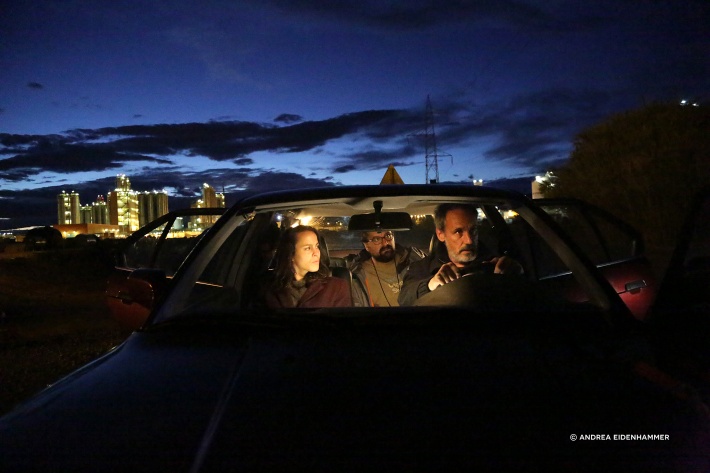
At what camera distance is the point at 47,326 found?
12250 millimetres

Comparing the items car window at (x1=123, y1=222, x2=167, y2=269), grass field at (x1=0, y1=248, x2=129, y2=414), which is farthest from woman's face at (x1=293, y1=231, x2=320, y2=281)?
car window at (x1=123, y1=222, x2=167, y2=269)

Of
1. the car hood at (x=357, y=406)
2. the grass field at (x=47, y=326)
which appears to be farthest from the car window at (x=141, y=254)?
the car hood at (x=357, y=406)

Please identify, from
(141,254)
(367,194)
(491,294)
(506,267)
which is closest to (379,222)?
(367,194)

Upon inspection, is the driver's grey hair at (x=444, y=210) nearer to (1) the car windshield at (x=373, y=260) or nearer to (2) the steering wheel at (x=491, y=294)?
(1) the car windshield at (x=373, y=260)

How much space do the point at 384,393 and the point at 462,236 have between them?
2.05 metres

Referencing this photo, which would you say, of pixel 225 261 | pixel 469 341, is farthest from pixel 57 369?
pixel 469 341

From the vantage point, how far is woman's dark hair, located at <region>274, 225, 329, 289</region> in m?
3.80

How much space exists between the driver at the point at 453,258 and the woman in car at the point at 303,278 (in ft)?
1.31

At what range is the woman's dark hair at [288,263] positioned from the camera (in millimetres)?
3797

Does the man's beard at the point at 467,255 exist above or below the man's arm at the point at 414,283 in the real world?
above

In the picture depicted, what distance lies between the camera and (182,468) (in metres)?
1.72

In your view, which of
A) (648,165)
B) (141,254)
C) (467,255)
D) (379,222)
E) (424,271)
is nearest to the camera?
(379,222)

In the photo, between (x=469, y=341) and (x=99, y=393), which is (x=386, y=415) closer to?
(x=469, y=341)

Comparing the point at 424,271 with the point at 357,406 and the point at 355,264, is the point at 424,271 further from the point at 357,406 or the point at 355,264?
the point at 357,406
